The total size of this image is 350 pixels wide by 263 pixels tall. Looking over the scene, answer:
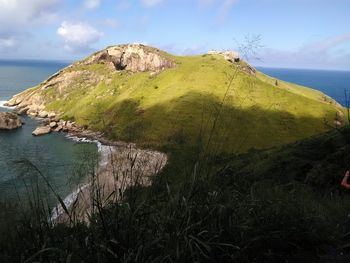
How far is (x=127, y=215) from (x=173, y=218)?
25.9 inches

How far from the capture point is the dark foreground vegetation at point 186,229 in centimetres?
512

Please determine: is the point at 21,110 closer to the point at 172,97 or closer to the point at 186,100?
the point at 172,97

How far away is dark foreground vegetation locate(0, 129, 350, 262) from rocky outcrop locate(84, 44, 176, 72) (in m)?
126

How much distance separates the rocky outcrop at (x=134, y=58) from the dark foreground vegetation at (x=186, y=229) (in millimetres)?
126133

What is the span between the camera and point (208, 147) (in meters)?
7.12

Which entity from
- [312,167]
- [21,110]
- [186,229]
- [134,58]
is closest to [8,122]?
[21,110]

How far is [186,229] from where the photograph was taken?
5.29 m

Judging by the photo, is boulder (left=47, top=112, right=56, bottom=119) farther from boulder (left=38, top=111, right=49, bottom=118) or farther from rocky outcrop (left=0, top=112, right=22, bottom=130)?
rocky outcrop (left=0, top=112, right=22, bottom=130)

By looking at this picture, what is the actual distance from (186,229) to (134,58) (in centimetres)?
14135

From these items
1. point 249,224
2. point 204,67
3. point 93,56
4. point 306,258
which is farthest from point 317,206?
point 93,56

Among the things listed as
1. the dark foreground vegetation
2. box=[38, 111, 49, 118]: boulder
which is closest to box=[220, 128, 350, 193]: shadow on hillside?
the dark foreground vegetation

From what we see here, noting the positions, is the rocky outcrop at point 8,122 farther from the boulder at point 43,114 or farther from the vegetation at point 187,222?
the vegetation at point 187,222

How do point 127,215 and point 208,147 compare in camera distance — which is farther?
point 208,147

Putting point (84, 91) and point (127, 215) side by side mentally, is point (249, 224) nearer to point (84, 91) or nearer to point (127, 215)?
point (127, 215)
